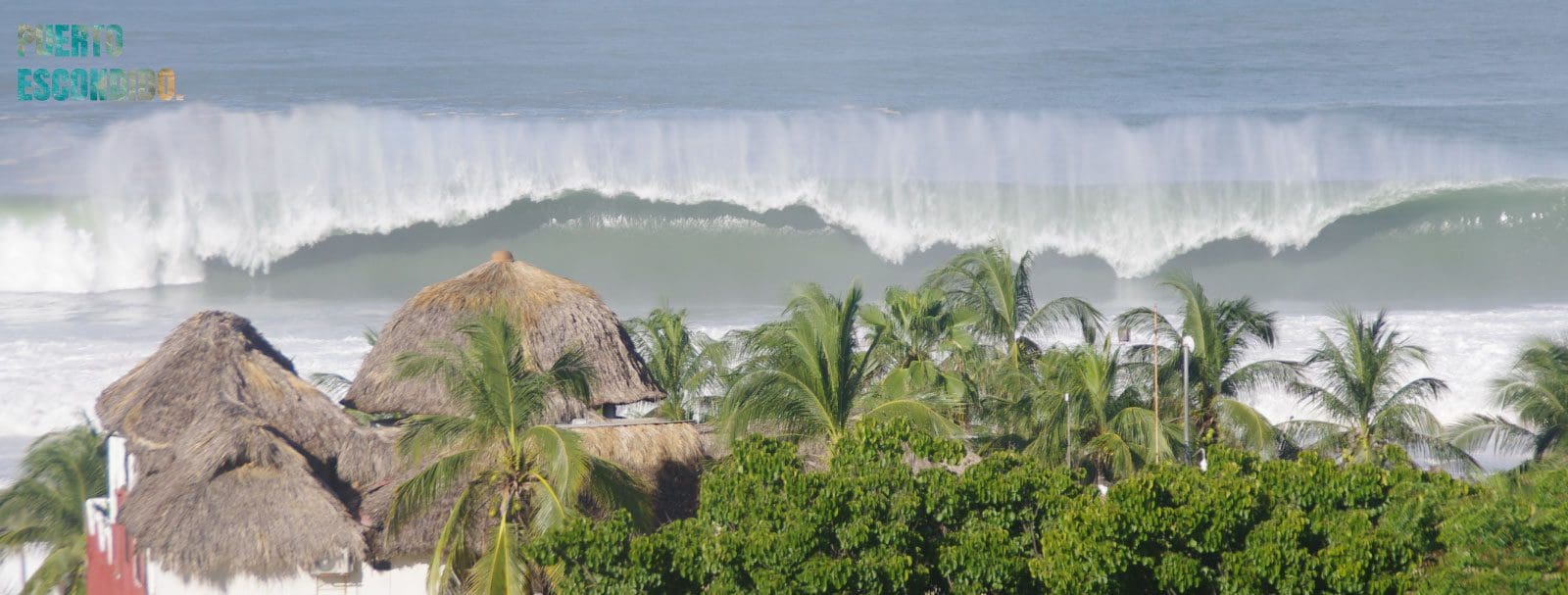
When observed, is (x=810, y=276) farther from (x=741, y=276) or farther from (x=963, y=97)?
(x=963, y=97)

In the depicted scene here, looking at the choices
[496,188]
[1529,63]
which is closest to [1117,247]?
[496,188]

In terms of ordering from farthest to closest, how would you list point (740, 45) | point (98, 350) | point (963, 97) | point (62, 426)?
point (740, 45) → point (963, 97) → point (98, 350) → point (62, 426)

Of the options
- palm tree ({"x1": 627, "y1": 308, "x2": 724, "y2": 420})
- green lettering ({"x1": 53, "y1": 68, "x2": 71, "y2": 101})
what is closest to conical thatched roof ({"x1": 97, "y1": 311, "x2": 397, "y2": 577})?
palm tree ({"x1": 627, "y1": 308, "x2": 724, "y2": 420})

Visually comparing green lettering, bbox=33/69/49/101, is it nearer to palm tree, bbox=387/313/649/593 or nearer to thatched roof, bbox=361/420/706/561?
thatched roof, bbox=361/420/706/561

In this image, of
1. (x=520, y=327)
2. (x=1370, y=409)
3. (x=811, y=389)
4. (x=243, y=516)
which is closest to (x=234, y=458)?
(x=243, y=516)

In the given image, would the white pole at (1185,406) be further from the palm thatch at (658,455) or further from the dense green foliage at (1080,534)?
the palm thatch at (658,455)

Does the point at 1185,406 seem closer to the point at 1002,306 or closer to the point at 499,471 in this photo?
the point at 1002,306

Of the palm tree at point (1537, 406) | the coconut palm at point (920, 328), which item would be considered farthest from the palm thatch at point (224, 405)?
the palm tree at point (1537, 406)

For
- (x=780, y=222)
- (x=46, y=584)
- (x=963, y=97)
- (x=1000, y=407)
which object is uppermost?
(x=963, y=97)

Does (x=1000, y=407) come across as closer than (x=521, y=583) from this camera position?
No
